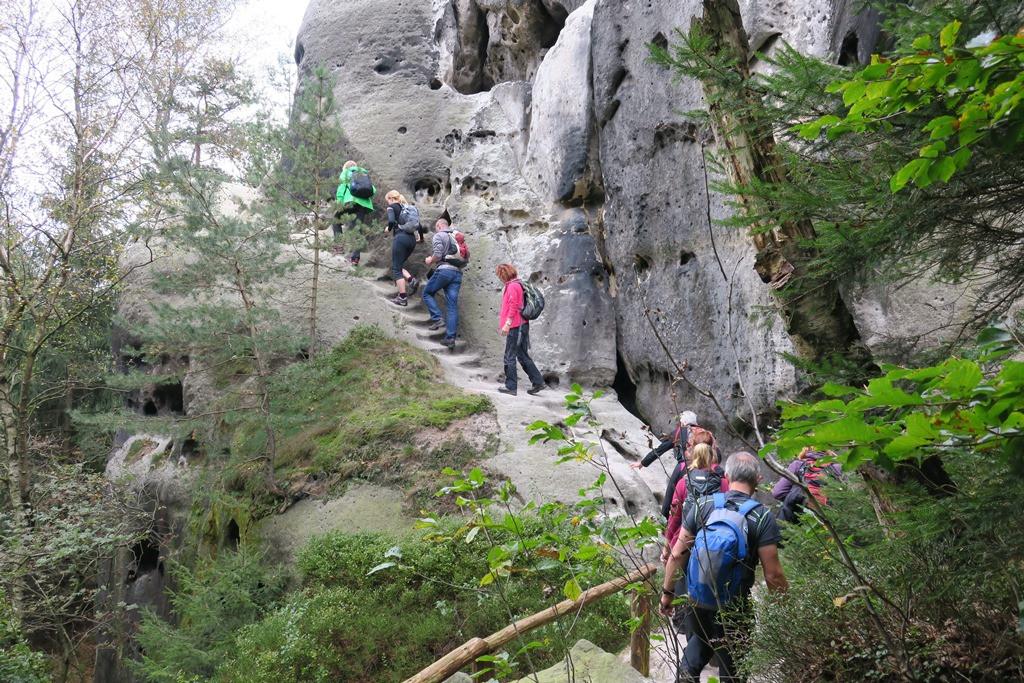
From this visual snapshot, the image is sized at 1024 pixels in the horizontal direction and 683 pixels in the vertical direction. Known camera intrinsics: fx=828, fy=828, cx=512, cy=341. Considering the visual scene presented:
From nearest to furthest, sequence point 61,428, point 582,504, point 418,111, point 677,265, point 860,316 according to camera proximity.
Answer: point 582,504 → point 860,316 → point 677,265 → point 61,428 → point 418,111

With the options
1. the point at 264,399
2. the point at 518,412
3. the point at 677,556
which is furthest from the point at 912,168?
the point at 264,399

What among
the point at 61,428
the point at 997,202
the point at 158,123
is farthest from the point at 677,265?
the point at 61,428

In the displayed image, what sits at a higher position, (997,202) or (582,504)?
(997,202)

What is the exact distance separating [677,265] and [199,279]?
690 centimetres

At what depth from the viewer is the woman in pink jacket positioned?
1166 cm

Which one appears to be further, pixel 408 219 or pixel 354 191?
pixel 354 191

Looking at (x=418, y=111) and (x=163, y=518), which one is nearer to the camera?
(x=163, y=518)

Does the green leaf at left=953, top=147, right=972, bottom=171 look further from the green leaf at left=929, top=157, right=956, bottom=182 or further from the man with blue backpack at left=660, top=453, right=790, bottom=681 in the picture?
the man with blue backpack at left=660, top=453, right=790, bottom=681

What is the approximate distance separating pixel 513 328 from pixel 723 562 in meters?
7.92

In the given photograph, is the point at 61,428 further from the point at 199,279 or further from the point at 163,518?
the point at 199,279

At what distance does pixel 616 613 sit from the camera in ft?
24.8

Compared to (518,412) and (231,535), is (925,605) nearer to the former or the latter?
(518,412)

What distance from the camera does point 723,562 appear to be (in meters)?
4.04

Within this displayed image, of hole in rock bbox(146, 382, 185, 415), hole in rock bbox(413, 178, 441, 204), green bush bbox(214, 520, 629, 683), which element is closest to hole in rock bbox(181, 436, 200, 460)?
hole in rock bbox(146, 382, 185, 415)
